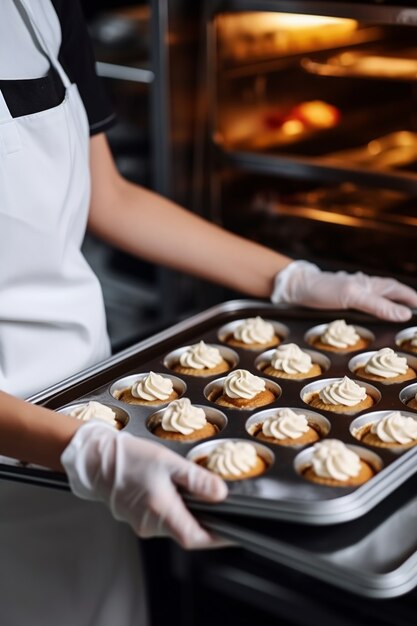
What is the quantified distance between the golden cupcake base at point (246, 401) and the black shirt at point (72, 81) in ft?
2.27

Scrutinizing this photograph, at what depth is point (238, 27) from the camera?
2623 mm

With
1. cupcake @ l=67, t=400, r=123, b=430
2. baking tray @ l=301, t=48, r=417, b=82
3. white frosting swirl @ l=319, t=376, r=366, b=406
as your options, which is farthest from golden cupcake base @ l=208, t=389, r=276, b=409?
baking tray @ l=301, t=48, r=417, b=82

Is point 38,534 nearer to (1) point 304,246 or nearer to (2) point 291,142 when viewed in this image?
(1) point 304,246

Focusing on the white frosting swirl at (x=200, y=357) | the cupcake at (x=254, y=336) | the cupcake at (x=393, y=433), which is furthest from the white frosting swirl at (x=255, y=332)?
the cupcake at (x=393, y=433)

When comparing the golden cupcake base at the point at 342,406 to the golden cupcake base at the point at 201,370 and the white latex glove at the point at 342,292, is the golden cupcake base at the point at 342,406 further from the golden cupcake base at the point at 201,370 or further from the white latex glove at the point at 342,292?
the white latex glove at the point at 342,292

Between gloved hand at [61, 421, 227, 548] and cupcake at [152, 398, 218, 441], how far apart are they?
0.65 ft

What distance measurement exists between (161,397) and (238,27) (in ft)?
4.21

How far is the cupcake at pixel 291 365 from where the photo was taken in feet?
6.28

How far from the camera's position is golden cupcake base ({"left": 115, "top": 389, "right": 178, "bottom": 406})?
180 cm

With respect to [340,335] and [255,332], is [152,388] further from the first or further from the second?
[340,335]

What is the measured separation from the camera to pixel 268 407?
176 cm

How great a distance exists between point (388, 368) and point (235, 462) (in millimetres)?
483

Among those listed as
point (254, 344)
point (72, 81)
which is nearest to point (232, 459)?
point (254, 344)

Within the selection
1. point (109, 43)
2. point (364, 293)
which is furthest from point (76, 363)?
point (109, 43)
